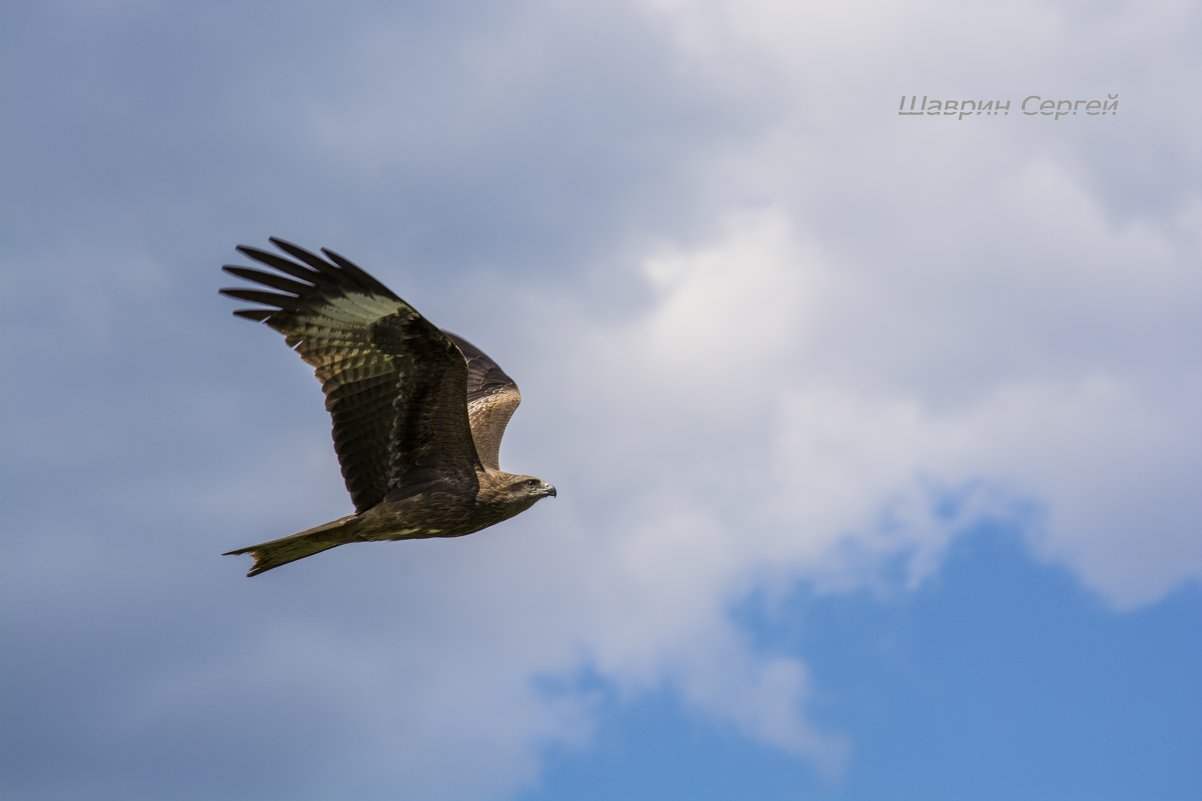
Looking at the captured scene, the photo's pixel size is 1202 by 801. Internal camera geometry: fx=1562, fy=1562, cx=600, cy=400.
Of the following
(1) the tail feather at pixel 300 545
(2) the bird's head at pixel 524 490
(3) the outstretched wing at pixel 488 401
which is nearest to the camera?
(1) the tail feather at pixel 300 545

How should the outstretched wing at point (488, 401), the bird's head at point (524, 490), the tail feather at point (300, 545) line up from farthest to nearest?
1. the outstretched wing at point (488, 401)
2. the bird's head at point (524, 490)
3. the tail feather at point (300, 545)

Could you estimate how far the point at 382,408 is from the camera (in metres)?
13.5

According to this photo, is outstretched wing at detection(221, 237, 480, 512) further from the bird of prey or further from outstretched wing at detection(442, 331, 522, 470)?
outstretched wing at detection(442, 331, 522, 470)

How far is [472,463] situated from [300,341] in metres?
1.83

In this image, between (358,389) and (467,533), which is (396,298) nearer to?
(358,389)

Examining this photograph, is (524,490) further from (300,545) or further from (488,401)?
(488,401)

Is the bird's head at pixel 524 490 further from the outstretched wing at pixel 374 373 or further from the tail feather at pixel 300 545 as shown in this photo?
the tail feather at pixel 300 545

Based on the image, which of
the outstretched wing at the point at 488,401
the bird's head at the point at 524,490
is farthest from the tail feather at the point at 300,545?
the outstretched wing at the point at 488,401

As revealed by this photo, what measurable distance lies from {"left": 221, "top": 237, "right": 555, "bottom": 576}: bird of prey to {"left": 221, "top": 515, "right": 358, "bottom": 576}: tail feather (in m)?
0.01

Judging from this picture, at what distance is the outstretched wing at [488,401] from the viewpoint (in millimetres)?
16141

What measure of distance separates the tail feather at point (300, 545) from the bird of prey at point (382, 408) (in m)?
0.01

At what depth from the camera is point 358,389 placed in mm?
13430

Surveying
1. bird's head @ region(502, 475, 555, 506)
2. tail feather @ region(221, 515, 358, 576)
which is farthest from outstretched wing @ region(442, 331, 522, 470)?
tail feather @ region(221, 515, 358, 576)

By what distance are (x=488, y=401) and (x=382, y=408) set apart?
3.50 m
